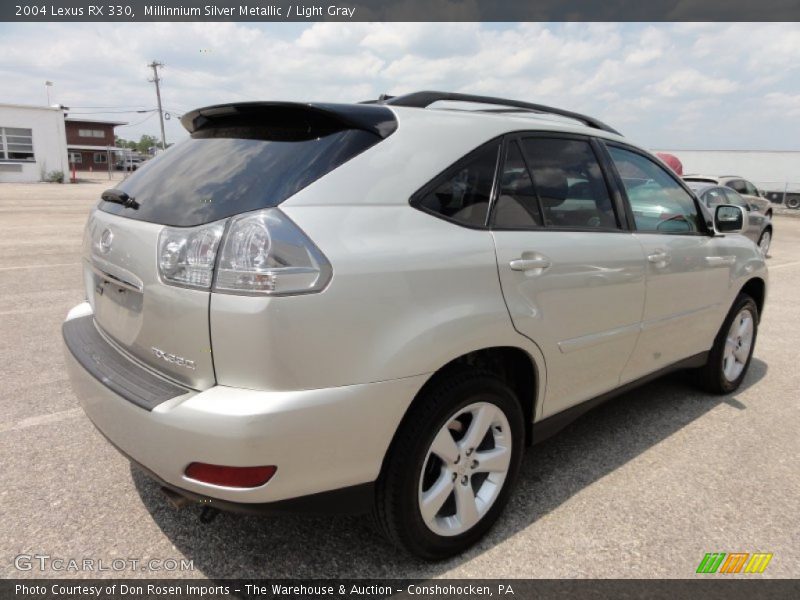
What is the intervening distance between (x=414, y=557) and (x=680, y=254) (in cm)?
222

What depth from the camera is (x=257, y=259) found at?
1750 millimetres

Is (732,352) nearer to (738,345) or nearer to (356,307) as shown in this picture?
(738,345)

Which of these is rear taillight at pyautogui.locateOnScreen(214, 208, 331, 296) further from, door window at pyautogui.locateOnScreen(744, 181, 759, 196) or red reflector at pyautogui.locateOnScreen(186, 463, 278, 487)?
door window at pyautogui.locateOnScreen(744, 181, 759, 196)

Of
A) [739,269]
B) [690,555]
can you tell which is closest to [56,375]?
[690,555]

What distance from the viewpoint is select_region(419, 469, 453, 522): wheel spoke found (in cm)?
215

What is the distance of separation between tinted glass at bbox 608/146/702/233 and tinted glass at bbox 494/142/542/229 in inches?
33.3

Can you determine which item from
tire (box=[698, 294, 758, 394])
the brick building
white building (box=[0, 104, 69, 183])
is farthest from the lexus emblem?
the brick building

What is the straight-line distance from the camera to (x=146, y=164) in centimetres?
264

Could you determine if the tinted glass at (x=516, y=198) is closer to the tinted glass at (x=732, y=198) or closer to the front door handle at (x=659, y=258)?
the front door handle at (x=659, y=258)

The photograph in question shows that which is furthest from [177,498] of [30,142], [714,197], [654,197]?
[30,142]

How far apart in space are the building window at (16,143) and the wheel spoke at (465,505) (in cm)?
4408

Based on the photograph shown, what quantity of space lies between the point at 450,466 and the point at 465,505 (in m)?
0.19

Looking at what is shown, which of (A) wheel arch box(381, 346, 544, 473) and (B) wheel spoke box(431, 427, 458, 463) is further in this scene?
(A) wheel arch box(381, 346, 544, 473)

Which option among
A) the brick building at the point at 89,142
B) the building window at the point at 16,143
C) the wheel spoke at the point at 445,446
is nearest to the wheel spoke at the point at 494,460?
the wheel spoke at the point at 445,446
